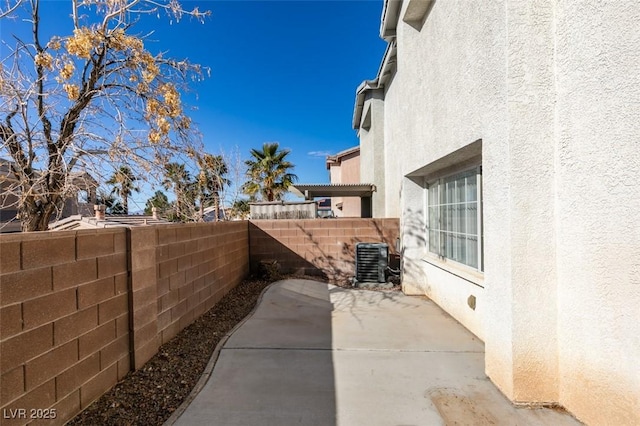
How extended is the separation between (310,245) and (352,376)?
5560 mm

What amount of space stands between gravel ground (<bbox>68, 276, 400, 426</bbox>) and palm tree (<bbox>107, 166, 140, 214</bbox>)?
6.71 feet

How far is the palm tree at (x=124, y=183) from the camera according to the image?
407 centimetres

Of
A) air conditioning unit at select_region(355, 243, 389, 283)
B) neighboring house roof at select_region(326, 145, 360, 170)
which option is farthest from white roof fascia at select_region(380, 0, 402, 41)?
neighboring house roof at select_region(326, 145, 360, 170)

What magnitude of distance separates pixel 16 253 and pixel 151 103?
2.91 meters

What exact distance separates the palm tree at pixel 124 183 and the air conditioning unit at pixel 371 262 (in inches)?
216

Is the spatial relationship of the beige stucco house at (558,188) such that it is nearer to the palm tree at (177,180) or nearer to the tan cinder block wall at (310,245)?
the palm tree at (177,180)

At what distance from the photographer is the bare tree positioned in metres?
3.95

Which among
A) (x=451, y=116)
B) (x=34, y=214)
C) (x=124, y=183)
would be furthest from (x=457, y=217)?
(x=34, y=214)

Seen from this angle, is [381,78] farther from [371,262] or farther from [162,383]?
[162,383]

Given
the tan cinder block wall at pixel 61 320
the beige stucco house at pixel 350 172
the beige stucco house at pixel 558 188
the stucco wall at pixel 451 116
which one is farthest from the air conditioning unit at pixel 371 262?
the beige stucco house at pixel 350 172

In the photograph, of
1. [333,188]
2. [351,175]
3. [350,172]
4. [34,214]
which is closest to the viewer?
[34,214]

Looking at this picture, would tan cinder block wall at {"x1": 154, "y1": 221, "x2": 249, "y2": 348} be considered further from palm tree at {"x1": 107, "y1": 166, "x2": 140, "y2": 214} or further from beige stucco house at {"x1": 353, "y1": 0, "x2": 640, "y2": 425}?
beige stucco house at {"x1": 353, "y1": 0, "x2": 640, "y2": 425}

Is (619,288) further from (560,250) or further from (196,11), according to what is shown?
(196,11)

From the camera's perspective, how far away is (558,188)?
2926 millimetres
